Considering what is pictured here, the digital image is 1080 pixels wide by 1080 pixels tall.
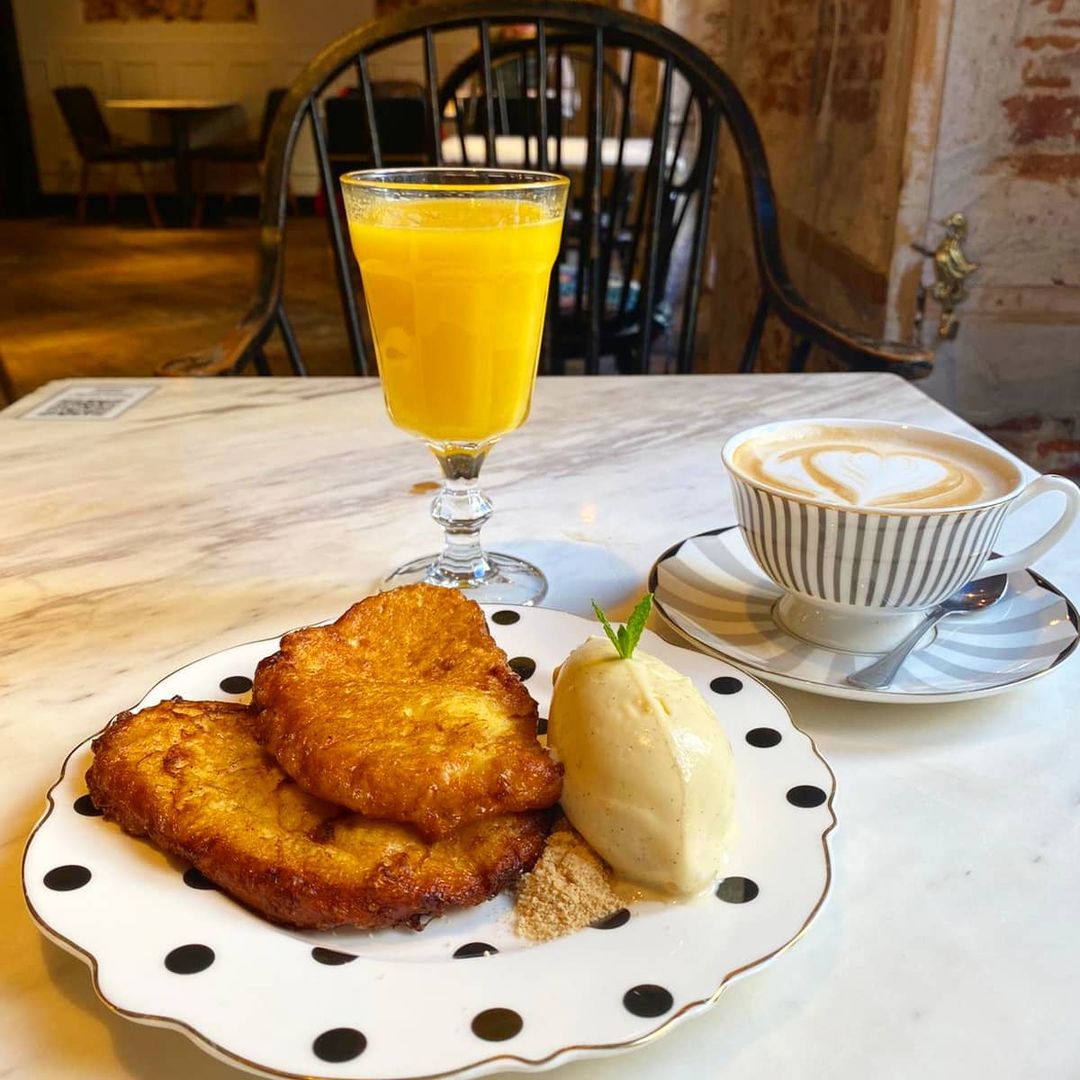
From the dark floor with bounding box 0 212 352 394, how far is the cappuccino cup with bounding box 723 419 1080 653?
3.40 metres

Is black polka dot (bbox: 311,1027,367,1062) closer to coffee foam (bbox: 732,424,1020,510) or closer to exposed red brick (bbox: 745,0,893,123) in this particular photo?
coffee foam (bbox: 732,424,1020,510)

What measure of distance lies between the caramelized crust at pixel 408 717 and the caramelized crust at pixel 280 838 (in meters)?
0.01

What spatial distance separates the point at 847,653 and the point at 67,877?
48 cm

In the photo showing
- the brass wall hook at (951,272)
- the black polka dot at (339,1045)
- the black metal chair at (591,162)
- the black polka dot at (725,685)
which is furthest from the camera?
the brass wall hook at (951,272)

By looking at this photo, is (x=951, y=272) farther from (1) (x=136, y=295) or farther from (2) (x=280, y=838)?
(1) (x=136, y=295)

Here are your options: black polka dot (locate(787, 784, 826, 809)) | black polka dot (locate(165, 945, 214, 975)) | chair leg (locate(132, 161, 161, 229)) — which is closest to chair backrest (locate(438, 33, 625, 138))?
black polka dot (locate(787, 784, 826, 809))

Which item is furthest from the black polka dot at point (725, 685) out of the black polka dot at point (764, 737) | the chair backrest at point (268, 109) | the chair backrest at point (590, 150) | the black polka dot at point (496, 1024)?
the chair backrest at point (268, 109)

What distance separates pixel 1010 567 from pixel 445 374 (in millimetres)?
435

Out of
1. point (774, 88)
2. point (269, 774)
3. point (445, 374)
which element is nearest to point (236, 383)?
point (445, 374)

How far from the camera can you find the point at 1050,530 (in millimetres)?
723

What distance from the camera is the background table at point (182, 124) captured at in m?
7.77

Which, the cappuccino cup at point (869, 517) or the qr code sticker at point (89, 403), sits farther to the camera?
the qr code sticker at point (89, 403)

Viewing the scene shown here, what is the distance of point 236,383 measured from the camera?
1.37m

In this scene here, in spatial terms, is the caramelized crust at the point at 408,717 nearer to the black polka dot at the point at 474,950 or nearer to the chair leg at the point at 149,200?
the black polka dot at the point at 474,950
